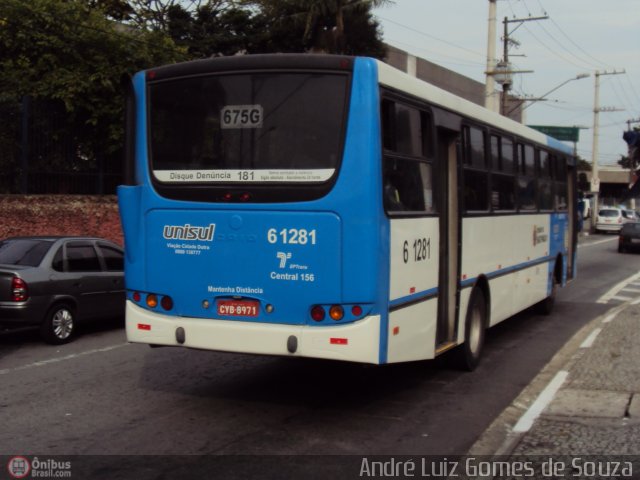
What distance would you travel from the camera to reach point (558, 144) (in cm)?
1359

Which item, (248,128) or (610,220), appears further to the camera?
(610,220)

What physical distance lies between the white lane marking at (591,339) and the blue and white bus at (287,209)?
334 centimetres

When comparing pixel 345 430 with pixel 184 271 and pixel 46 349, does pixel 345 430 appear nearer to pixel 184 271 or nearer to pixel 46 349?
pixel 184 271

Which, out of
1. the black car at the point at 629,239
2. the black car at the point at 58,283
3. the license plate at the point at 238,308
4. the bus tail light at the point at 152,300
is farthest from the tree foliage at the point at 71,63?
the black car at the point at 629,239

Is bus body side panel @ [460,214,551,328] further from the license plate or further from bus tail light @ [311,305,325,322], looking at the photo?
the license plate

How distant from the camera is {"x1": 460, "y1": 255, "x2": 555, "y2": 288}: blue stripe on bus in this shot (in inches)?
331

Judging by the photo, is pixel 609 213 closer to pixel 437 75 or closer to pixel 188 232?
pixel 437 75

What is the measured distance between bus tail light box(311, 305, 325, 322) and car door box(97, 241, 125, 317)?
19.9ft

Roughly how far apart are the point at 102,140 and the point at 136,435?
14735 millimetres

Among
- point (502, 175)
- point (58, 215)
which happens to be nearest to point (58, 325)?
point (502, 175)

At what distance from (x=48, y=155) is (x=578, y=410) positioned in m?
14.8

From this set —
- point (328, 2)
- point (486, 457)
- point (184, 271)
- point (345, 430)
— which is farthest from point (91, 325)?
point (328, 2)

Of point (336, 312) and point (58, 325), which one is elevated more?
point (336, 312)

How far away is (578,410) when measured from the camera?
22.2ft
